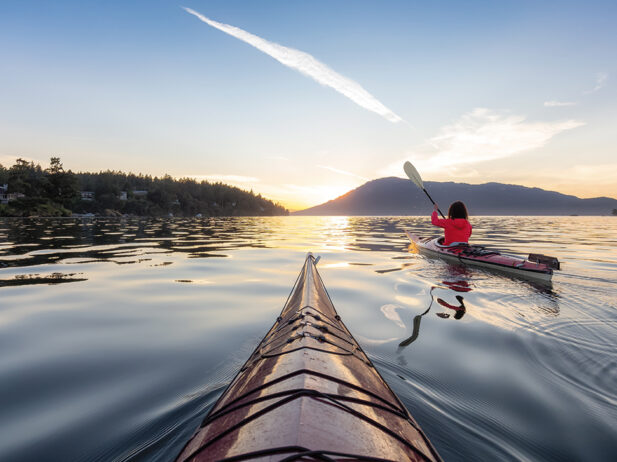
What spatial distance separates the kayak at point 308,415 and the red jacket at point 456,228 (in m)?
8.58

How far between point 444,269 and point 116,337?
28.5 ft

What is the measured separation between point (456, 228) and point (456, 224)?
152 millimetres

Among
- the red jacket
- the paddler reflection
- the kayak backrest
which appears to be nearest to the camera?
the paddler reflection

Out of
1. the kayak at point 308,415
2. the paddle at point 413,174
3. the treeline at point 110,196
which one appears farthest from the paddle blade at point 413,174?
the treeline at point 110,196

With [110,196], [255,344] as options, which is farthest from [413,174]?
[110,196]

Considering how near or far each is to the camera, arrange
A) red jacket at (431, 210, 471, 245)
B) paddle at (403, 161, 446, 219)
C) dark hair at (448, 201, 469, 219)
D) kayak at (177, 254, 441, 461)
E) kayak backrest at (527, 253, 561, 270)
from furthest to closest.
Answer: paddle at (403, 161, 446, 219) < red jacket at (431, 210, 471, 245) < dark hair at (448, 201, 469, 219) < kayak backrest at (527, 253, 561, 270) < kayak at (177, 254, 441, 461)

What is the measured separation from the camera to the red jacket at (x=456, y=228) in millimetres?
9609

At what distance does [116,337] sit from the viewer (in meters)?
4.06

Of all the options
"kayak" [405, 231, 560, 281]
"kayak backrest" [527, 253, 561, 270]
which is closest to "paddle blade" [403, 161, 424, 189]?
"kayak" [405, 231, 560, 281]

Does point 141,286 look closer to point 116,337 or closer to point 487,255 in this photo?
point 116,337

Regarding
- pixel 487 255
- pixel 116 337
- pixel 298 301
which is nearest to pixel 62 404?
pixel 116 337

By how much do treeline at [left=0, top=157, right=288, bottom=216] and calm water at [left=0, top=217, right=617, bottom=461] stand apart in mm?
66775

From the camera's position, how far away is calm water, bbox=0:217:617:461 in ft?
7.42

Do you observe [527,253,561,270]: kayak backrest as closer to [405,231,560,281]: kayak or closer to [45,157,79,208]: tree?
[405,231,560,281]: kayak
